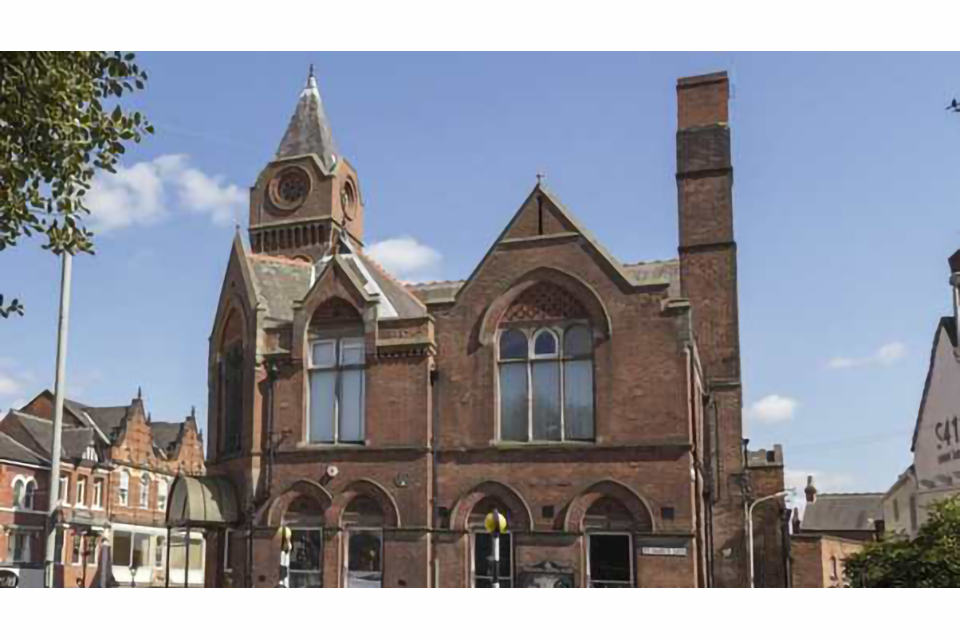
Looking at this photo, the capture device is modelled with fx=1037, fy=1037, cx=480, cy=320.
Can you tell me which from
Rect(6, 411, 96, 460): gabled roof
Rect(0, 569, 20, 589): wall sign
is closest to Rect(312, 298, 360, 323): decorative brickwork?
Rect(0, 569, 20, 589): wall sign

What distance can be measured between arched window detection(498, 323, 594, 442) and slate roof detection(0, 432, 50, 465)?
78.5 ft

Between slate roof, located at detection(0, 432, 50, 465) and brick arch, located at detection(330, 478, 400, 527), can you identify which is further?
slate roof, located at detection(0, 432, 50, 465)

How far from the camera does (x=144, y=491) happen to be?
4734 cm

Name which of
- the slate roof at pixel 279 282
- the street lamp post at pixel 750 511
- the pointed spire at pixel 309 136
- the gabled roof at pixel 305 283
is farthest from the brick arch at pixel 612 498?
the pointed spire at pixel 309 136

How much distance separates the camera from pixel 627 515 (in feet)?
63.0

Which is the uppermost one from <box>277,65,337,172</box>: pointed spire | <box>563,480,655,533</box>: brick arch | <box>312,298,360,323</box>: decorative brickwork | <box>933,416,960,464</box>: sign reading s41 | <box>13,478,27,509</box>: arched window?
<box>277,65,337,172</box>: pointed spire

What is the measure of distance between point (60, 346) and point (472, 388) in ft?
24.9

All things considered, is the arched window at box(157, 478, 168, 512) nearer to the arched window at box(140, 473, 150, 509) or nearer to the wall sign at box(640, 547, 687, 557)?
the arched window at box(140, 473, 150, 509)

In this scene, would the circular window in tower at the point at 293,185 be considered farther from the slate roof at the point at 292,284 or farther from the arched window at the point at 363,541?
the arched window at the point at 363,541

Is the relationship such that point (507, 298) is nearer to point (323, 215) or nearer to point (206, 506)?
point (206, 506)

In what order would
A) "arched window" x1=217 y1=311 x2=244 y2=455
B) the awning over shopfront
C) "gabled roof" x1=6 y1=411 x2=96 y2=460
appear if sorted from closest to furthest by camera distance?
the awning over shopfront, "arched window" x1=217 y1=311 x2=244 y2=455, "gabled roof" x1=6 y1=411 x2=96 y2=460

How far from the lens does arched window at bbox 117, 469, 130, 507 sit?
150 feet

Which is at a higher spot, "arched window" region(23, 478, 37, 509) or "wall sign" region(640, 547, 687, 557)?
"arched window" region(23, 478, 37, 509)
